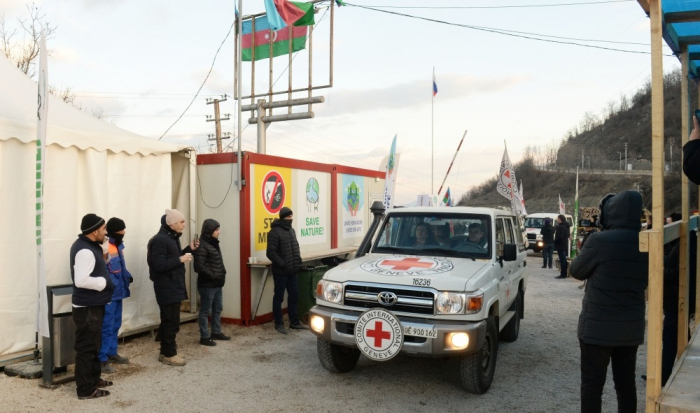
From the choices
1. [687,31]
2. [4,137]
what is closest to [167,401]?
[4,137]

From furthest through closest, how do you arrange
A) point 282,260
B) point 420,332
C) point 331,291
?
point 282,260 → point 331,291 → point 420,332

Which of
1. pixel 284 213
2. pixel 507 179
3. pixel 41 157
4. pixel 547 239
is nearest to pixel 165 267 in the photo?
pixel 41 157

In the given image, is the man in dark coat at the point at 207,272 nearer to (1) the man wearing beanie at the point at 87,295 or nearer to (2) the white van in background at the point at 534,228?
(1) the man wearing beanie at the point at 87,295

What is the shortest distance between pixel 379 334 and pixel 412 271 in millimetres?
778

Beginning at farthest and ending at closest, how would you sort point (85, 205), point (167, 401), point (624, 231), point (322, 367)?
point (85, 205) < point (322, 367) < point (167, 401) < point (624, 231)

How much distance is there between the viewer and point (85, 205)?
688 cm

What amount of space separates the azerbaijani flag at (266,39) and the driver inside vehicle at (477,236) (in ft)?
26.8

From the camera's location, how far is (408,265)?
18.5 feet

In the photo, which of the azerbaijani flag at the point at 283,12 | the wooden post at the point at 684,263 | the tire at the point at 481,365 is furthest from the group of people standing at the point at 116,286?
the wooden post at the point at 684,263

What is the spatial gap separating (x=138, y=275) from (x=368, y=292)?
3.83m

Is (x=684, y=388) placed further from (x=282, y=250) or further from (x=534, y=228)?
(x=534, y=228)

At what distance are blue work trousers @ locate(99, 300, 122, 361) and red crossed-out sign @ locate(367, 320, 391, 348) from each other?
319 centimetres

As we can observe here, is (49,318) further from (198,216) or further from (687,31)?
(687,31)

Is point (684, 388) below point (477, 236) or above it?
below
